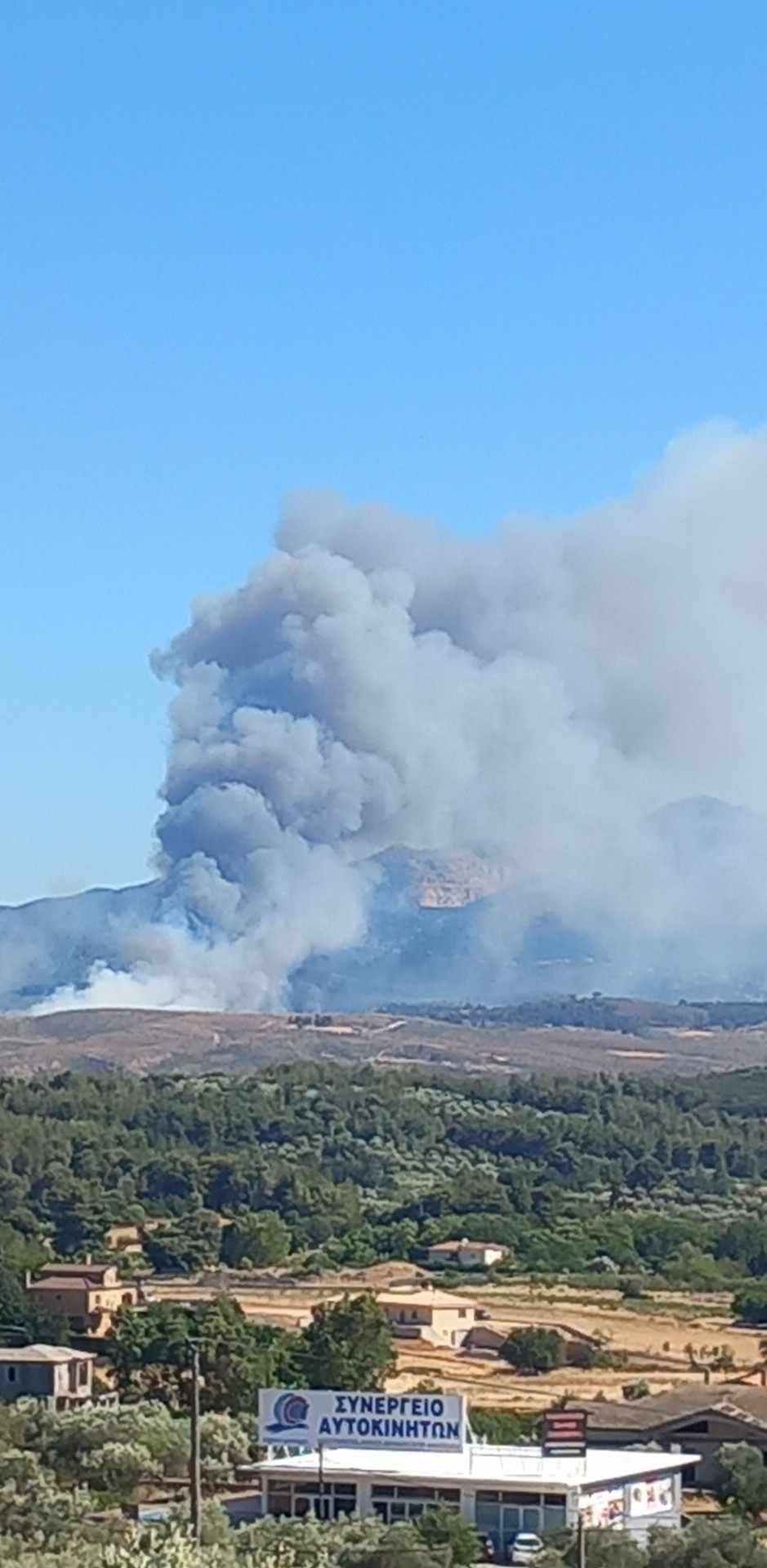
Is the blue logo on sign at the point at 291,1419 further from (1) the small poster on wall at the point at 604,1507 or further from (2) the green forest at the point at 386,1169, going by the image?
(2) the green forest at the point at 386,1169

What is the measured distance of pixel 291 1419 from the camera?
4078 centimetres

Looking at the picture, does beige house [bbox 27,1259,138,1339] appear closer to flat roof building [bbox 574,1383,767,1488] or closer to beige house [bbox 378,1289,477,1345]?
beige house [bbox 378,1289,477,1345]

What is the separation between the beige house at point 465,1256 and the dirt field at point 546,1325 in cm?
174

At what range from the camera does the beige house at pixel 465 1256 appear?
74750 mm

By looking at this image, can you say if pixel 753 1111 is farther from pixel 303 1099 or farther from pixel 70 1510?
pixel 70 1510

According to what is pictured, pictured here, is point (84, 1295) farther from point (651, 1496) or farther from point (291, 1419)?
point (651, 1496)

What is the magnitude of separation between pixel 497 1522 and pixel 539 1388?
52.0ft

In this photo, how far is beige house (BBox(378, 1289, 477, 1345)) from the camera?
6047 centimetres

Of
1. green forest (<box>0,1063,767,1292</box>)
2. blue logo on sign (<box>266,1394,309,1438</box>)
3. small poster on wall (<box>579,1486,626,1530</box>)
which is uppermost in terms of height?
green forest (<box>0,1063,767,1292</box>)

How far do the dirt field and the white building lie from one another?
10.7m

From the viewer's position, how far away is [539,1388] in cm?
5391

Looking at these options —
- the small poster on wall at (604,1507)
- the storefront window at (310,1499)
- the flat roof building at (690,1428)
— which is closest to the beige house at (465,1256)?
the flat roof building at (690,1428)

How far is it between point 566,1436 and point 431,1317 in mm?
22290

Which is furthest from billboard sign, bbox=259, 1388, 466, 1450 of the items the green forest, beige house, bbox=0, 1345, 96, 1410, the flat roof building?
the green forest
